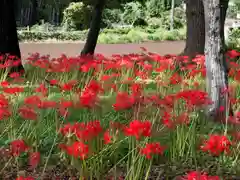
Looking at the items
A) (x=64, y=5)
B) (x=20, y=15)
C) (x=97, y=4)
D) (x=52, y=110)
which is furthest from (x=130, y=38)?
(x=52, y=110)

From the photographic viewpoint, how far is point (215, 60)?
5.09m

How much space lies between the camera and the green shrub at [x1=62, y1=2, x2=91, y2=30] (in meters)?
33.7

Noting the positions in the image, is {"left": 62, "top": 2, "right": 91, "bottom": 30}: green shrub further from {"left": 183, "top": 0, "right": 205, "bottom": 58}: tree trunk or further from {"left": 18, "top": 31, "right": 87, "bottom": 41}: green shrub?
{"left": 183, "top": 0, "right": 205, "bottom": 58}: tree trunk

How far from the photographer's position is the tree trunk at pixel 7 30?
9.89m

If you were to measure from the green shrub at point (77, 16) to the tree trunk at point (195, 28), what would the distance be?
77.3 feet

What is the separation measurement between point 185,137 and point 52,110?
63.1 inches

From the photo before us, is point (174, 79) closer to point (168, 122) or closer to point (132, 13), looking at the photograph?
point (168, 122)

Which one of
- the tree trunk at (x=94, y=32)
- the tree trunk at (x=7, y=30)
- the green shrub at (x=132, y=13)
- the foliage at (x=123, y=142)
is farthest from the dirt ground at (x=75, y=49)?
the foliage at (x=123, y=142)

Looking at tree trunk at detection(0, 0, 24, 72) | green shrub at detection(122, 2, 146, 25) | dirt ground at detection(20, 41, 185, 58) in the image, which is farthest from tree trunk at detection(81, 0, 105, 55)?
green shrub at detection(122, 2, 146, 25)

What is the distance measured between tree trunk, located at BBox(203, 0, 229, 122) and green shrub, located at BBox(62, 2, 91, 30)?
95.1 feet

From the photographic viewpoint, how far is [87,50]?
1305cm

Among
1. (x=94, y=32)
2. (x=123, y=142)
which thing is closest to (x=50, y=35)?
(x=94, y=32)

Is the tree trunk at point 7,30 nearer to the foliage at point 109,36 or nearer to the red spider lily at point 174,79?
the red spider lily at point 174,79

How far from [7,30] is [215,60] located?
6.06m
